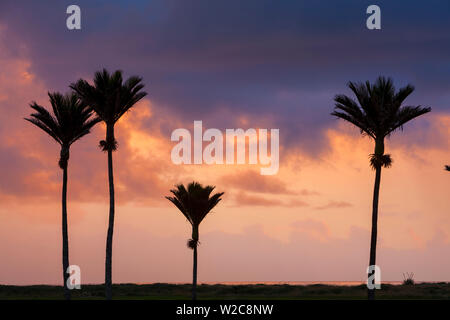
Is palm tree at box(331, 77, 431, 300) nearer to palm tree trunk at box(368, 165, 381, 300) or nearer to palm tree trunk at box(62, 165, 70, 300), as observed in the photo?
palm tree trunk at box(368, 165, 381, 300)

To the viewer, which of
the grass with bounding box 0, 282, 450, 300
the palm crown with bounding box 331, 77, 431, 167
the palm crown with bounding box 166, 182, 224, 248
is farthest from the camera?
the grass with bounding box 0, 282, 450, 300

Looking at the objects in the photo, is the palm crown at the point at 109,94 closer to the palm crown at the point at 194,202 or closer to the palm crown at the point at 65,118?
the palm crown at the point at 65,118

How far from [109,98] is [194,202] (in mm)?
15128

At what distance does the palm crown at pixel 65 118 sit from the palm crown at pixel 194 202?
13.4m

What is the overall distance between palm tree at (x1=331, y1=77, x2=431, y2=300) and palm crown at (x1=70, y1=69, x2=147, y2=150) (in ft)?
43.4

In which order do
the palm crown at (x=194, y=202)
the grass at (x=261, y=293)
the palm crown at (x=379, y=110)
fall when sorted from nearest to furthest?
the palm crown at (x=379, y=110)
the palm crown at (x=194, y=202)
the grass at (x=261, y=293)

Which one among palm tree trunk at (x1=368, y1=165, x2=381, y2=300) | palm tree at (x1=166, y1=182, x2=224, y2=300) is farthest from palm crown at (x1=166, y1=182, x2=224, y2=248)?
palm tree trunk at (x1=368, y1=165, x2=381, y2=300)

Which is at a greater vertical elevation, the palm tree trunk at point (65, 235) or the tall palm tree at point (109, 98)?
the tall palm tree at point (109, 98)

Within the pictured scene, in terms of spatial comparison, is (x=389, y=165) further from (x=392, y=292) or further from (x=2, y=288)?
(x=2, y=288)

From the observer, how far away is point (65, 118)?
48156 mm

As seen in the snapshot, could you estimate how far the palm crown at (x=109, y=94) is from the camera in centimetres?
4725

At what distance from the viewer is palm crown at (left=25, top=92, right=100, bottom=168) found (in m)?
48.1

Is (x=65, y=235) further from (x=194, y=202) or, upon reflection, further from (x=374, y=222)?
(x=374, y=222)

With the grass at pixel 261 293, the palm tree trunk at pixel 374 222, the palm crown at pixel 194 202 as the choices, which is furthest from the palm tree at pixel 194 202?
the palm tree trunk at pixel 374 222
